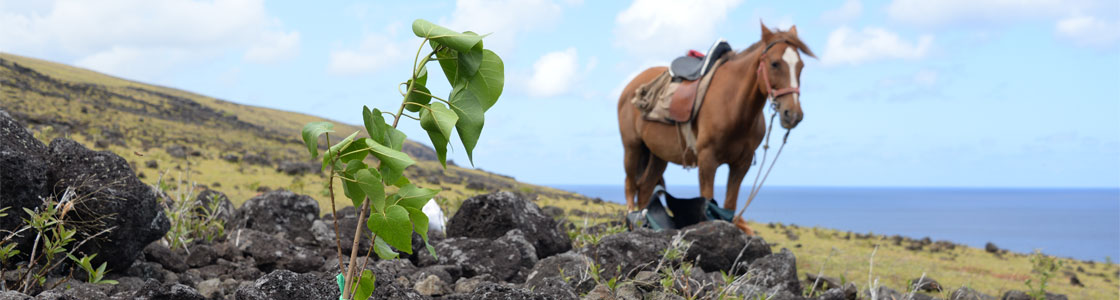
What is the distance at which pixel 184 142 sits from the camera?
1014 inches

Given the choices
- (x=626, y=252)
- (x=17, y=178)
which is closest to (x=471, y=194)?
(x=626, y=252)

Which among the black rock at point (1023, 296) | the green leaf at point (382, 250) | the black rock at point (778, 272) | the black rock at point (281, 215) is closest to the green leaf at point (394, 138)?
the green leaf at point (382, 250)

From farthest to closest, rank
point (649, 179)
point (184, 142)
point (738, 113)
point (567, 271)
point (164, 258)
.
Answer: point (184, 142), point (649, 179), point (738, 113), point (164, 258), point (567, 271)

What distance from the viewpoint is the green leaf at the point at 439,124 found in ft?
5.88

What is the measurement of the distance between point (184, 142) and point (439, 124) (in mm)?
26948

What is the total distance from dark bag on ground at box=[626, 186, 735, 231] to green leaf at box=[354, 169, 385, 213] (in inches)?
219

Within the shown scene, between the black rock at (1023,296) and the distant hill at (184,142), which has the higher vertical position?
the black rock at (1023,296)

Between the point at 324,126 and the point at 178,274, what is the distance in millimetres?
3216

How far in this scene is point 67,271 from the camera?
13.0 feet

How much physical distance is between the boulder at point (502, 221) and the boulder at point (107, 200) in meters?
2.23

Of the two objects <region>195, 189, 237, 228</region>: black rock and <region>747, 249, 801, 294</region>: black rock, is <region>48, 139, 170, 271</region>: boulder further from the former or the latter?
<region>747, 249, 801, 294</region>: black rock

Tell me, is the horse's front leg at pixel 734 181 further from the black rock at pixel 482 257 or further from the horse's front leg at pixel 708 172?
the black rock at pixel 482 257

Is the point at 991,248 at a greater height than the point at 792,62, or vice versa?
the point at 792,62

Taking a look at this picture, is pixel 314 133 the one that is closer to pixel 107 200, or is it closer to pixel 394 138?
pixel 394 138
